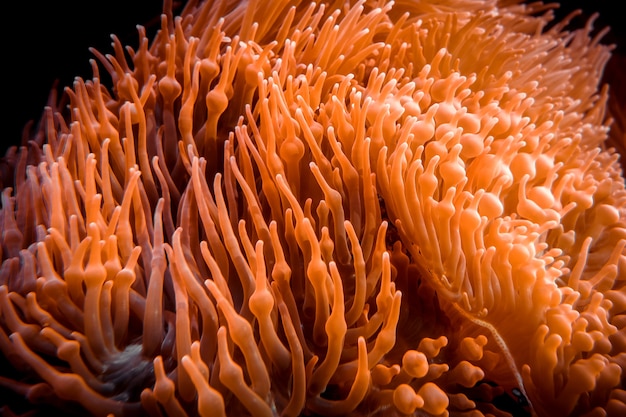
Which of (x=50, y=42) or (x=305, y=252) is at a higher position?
(x=50, y=42)

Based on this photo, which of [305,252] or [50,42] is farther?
[50,42]

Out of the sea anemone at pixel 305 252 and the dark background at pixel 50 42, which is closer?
the sea anemone at pixel 305 252

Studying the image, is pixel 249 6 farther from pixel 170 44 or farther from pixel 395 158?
pixel 395 158

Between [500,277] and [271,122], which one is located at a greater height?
[271,122]

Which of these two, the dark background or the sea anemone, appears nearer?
the sea anemone

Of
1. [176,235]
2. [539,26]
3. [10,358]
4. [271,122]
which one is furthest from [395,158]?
[539,26]
